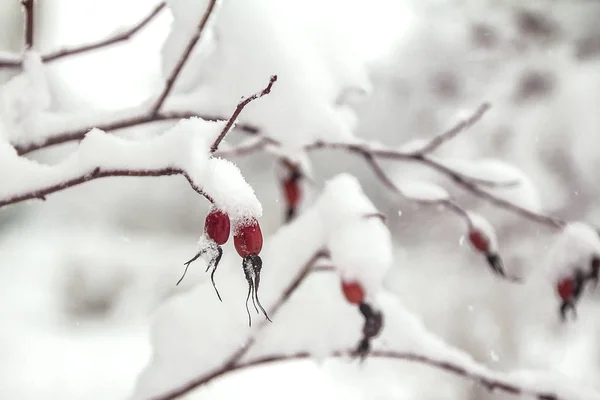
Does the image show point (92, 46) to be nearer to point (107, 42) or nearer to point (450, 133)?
point (107, 42)

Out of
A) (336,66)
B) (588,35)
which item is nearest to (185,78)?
(336,66)

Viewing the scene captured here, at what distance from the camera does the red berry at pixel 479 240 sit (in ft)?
2.54

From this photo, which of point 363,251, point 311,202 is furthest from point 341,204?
point 311,202

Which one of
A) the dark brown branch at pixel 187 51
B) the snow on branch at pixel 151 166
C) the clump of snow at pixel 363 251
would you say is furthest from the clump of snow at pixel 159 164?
the clump of snow at pixel 363 251

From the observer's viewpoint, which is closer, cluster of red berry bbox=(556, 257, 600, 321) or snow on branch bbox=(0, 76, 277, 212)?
snow on branch bbox=(0, 76, 277, 212)

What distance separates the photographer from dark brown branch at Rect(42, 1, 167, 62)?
596 mm

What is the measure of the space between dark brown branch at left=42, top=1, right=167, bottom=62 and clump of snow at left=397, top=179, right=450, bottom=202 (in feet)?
1.23

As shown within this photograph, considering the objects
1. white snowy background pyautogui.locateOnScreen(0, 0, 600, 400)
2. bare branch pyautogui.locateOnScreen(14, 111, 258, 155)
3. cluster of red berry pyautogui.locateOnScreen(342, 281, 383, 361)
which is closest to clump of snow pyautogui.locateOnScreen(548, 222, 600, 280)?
white snowy background pyautogui.locateOnScreen(0, 0, 600, 400)

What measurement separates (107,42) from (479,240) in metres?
0.51

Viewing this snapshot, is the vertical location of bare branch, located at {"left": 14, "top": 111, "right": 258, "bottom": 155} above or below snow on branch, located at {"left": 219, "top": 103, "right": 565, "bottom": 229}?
above

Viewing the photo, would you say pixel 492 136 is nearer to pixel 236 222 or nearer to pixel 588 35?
pixel 588 35

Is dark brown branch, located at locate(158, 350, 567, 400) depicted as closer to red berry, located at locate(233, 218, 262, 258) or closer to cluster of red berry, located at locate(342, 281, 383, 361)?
cluster of red berry, located at locate(342, 281, 383, 361)

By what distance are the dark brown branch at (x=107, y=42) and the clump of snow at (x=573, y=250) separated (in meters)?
0.55

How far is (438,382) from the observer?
14.3ft
